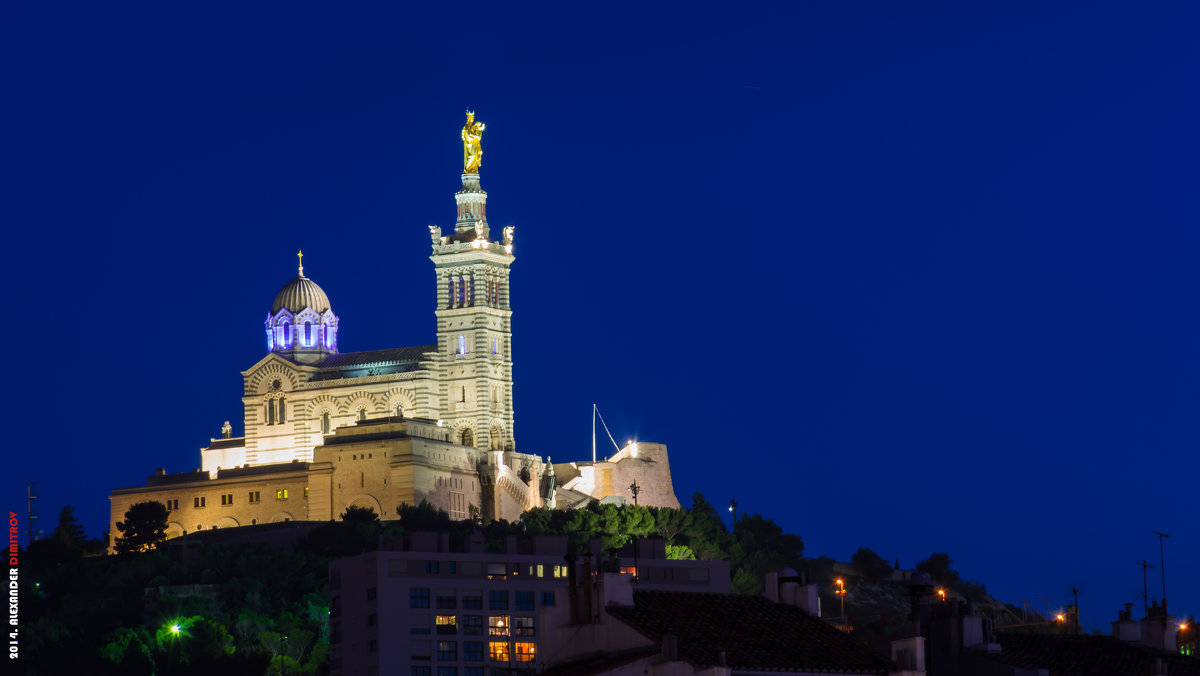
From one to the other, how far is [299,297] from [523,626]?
68870mm

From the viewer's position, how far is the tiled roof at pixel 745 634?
41312 mm

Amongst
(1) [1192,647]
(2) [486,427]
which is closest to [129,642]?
(2) [486,427]

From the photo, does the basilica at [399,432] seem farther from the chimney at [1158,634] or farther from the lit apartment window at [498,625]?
the chimney at [1158,634]

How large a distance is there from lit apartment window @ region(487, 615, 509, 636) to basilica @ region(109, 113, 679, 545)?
45.7 m

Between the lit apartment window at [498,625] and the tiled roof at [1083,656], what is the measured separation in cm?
5360

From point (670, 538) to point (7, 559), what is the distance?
42.0 metres

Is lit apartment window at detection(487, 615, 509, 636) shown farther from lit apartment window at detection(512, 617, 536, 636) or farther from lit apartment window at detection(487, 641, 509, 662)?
lit apartment window at detection(487, 641, 509, 662)

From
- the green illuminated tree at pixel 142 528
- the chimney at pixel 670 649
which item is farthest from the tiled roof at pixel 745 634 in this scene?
the green illuminated tree at pixel 142 528

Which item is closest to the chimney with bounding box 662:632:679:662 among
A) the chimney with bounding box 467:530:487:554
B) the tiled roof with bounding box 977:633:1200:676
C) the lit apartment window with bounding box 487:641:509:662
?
the tiled roof with bounding box 977:633:1200:676

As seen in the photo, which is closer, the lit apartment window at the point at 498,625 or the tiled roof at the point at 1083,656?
the tiled roof at the point at 1083,656

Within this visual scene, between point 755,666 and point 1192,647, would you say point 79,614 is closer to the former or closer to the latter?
point 1192,647

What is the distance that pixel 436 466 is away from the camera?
150 m

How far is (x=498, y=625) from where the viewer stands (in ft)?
333

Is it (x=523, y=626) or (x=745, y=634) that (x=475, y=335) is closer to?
(x=523, y=626)
